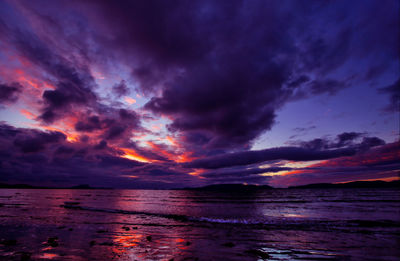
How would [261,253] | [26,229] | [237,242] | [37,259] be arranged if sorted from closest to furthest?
[37,259], [261,253], [237,242], [26,229]

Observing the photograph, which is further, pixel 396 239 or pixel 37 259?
pixel 396 239

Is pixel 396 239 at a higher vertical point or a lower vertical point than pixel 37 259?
lower

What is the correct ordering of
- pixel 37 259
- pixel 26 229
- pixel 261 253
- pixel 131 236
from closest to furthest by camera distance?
pixel 37 259
pixel 261 253
pixel 131 236
pixel 26 229

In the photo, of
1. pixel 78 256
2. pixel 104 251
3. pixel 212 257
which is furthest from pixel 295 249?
pixel 78 256

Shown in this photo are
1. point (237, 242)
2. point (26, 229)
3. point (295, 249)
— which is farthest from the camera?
point (26, 229)

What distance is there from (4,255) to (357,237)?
24.2 metres

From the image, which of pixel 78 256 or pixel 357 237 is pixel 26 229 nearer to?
pixel 78 256

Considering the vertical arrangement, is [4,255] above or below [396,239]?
above

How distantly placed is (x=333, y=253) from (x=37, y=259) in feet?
53.0

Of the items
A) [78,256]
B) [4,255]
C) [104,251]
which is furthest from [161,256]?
[4,255]

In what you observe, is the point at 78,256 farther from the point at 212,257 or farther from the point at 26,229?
the point at 26,229

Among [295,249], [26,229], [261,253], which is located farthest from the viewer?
[26,229]

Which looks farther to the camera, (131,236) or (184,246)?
(131,236)

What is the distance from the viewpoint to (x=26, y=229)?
17.4 m
